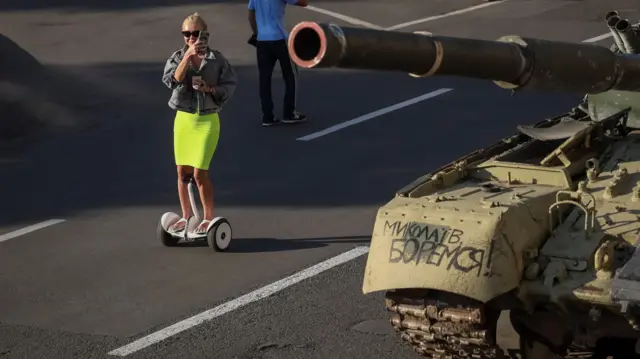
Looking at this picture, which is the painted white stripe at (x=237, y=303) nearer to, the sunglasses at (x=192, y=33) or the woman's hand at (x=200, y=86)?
the woman's hand at (x=200, y=86)

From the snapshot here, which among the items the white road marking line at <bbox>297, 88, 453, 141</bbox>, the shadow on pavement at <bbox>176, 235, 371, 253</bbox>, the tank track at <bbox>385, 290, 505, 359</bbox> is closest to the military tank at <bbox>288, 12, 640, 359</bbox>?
the tank track at <bbox>385, 290, 505, 359</bbox>

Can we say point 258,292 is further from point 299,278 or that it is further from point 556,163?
point 556,163

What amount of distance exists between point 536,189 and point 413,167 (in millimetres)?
5709

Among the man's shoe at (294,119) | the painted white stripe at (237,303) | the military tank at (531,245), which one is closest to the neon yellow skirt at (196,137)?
the painted white stripe at (237,303)

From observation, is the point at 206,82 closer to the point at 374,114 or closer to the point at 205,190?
the point at 205,190

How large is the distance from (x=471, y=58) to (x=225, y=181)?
808 cm

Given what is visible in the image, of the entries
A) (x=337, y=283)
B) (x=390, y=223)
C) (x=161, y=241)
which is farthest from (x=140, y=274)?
(x=390, y=223)

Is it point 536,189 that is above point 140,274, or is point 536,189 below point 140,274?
above

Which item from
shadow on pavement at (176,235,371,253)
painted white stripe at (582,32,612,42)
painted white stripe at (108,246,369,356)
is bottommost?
painted white stripe at (108,246,369,356)

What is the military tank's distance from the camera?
8180 millimetres

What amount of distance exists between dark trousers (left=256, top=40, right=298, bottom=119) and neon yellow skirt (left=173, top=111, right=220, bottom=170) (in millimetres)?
4841

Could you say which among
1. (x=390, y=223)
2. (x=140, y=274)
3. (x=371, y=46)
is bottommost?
(x=140, y=274)

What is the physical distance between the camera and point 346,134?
17.0 metres

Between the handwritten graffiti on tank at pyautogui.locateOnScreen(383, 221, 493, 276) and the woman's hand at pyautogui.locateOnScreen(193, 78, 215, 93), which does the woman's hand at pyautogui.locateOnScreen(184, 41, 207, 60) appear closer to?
the woman's hand at pyautogui.locateOnScreen(193, 78, 215, 93)
